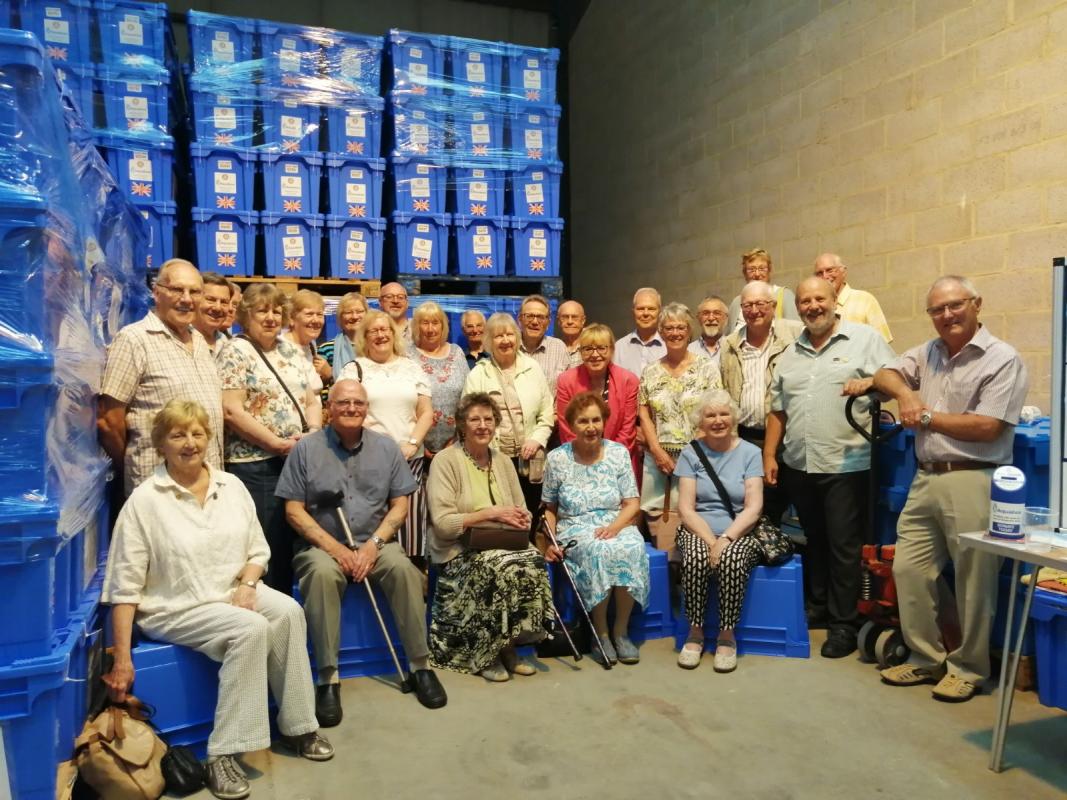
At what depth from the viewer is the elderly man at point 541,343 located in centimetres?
459

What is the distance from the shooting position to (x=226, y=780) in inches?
102

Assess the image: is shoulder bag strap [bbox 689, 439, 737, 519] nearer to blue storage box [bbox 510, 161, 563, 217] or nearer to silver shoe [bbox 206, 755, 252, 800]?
silver shoe [bbox 206, 755, 252, 800]

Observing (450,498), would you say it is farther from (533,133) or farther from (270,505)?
(533,133)

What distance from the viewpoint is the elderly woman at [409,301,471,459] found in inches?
166

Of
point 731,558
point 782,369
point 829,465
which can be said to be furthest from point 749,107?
point 731,558

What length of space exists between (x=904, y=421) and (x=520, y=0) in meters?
7.41

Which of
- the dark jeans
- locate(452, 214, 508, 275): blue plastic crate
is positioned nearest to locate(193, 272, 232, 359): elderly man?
the dark jeans

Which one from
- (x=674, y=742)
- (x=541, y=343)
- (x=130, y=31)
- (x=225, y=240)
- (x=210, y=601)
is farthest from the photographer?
(x=225, y=240)

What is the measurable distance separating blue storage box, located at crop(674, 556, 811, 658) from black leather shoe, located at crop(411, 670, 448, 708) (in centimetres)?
129

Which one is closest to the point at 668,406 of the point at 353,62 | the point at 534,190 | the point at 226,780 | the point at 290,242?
the point at 534,190

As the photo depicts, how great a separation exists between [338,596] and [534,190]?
337cm

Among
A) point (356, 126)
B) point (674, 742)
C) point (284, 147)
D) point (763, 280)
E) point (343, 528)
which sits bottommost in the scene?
point (674, 742)

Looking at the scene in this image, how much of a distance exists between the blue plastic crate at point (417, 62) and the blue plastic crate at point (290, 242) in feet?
3.68

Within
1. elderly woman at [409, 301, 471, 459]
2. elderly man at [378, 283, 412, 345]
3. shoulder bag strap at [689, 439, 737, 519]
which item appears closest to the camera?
shoulder bag strap at [689, 439, 737, 519]
